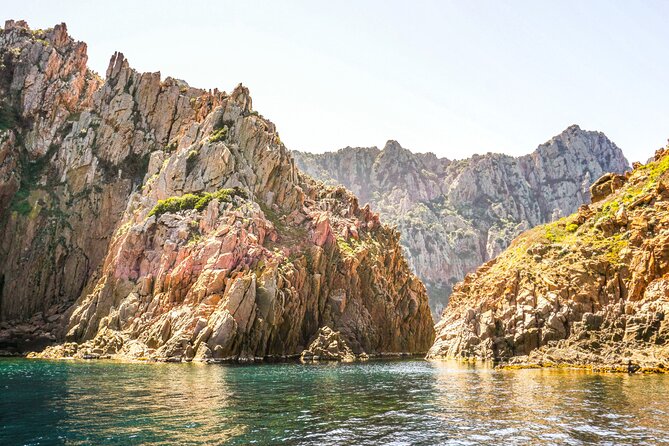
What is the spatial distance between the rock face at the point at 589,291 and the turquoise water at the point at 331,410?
685 inches

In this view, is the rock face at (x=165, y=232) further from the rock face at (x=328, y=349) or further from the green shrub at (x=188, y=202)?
the rock face at (x=328, y=349)

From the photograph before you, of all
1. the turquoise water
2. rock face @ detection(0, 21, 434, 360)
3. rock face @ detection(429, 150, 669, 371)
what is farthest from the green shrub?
the turquoise water

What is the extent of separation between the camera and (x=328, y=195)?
16438cm

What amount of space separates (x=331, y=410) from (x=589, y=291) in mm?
60653

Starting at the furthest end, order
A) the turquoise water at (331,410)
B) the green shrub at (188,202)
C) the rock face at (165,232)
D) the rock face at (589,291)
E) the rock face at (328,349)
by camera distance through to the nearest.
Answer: the green shrub at (188,202), the rock face at (328,349), the rock face at (165,232), the rock face at (589,291), the turquoise water at (331,410)

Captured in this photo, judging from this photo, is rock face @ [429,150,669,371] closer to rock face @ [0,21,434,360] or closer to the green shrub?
rock face @ [0,21,434,360]

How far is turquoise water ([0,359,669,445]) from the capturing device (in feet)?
89.2

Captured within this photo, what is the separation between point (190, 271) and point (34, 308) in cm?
4835

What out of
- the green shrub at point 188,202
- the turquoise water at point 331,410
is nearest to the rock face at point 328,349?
the green shrub at point 188,202

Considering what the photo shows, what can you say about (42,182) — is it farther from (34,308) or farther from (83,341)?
(83,341)

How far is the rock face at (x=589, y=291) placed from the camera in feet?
234

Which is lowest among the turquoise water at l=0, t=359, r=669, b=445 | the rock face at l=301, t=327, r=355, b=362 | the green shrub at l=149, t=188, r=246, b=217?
the turquoise water at l=0, t=359, r=669, b=445

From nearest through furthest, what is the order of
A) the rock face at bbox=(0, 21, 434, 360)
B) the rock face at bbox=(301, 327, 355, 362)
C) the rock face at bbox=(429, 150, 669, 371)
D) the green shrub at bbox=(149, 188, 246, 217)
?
1. the rock face at bbox=(429, 150, 669, 371)
2. the rock face at bbox=(0, 21, 434, 360)
3. the rock face at bbox=(301, 327, 355, 362)
4. the green shrub at bbox=(149, 188, 246, 217)

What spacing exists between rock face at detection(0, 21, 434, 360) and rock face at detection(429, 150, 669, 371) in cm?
3210
